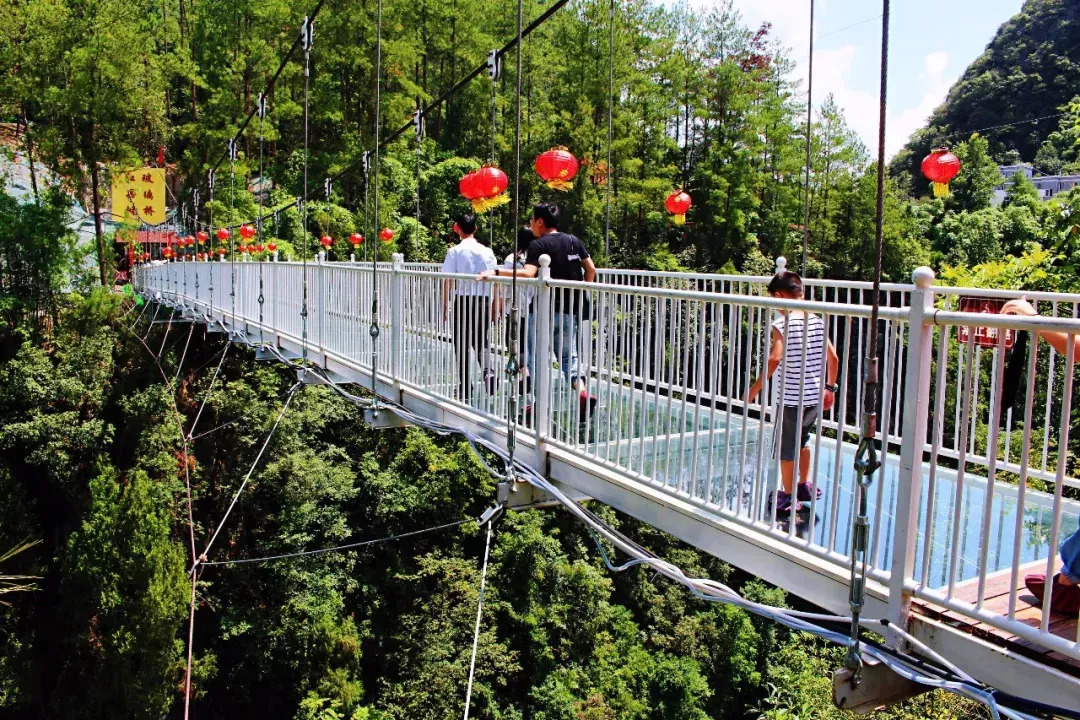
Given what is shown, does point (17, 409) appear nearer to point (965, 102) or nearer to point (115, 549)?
point (115, 549)

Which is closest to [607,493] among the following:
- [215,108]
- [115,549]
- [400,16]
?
[115,549]

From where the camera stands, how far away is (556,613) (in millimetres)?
13156

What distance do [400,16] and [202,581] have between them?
15440 mm

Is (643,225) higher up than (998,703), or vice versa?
(643,225)

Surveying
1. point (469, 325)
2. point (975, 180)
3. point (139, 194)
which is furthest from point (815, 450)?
point (975, 180)

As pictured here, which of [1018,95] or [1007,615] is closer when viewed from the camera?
[1007,615]

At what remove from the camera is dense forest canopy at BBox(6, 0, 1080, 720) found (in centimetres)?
1259

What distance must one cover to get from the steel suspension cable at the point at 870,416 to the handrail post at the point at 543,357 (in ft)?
4.72

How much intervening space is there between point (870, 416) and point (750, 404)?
1257mm

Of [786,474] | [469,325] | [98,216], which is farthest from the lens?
[98,216]

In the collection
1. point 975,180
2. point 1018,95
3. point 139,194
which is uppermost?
point 1018,95

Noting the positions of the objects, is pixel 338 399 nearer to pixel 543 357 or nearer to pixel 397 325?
pixel 397 325

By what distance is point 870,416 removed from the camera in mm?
1552

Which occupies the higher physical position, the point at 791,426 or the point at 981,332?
the point at 981,332
